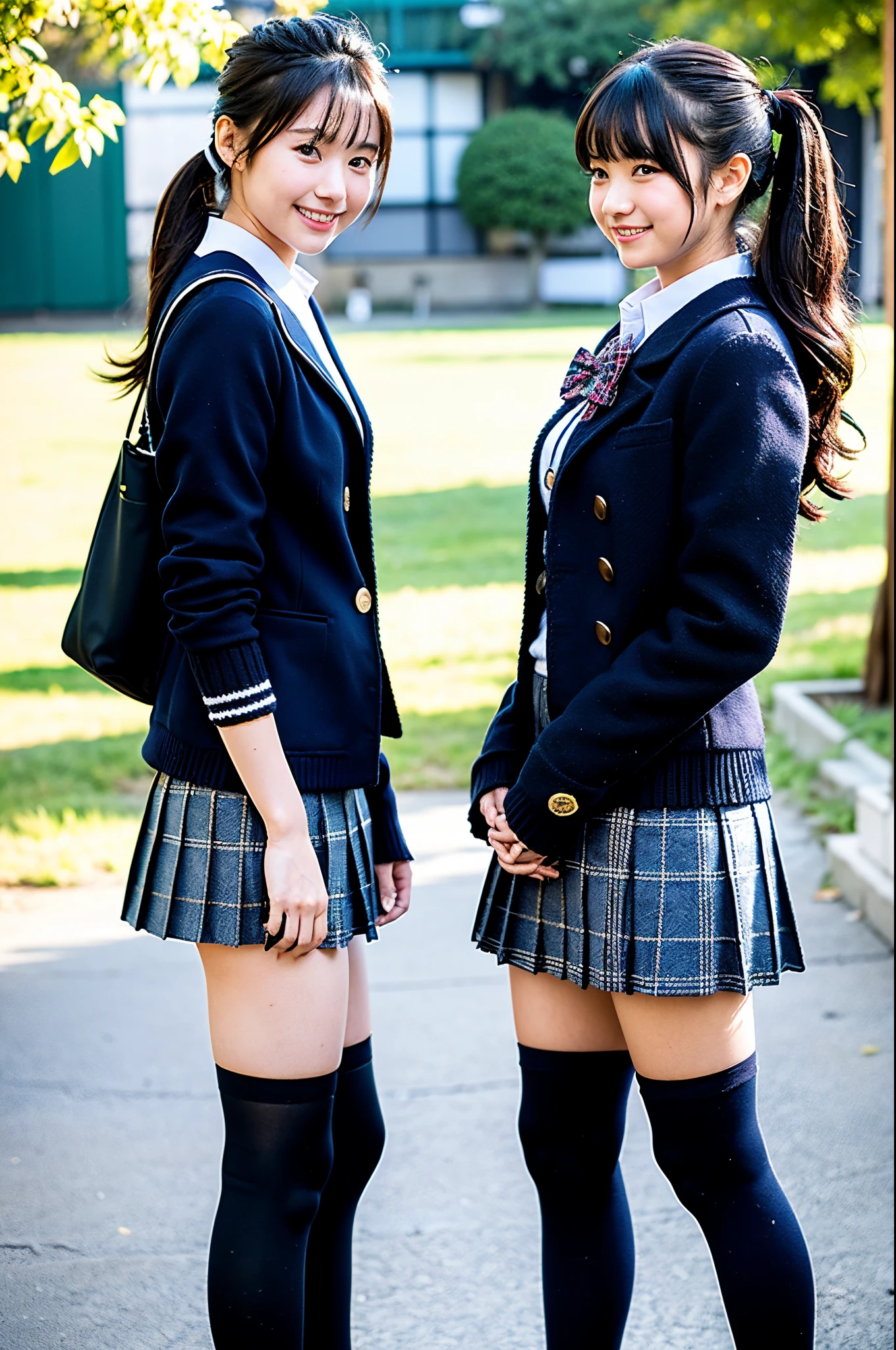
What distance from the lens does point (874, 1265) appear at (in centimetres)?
270

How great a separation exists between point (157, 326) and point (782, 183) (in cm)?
81

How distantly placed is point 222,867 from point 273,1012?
19cm

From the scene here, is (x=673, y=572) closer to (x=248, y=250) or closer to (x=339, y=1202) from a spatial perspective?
(x=248, y=250)

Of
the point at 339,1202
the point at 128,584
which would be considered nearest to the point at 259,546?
the point at 128,584

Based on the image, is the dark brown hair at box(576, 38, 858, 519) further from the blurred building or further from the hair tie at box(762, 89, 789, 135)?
the blurred building

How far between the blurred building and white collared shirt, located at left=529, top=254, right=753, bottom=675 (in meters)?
31.2

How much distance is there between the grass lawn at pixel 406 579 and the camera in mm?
5621

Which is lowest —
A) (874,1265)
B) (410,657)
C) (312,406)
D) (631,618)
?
(410,657)

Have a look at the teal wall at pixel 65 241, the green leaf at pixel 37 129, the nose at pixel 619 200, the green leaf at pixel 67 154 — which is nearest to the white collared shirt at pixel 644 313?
the nose at pixel 619 200

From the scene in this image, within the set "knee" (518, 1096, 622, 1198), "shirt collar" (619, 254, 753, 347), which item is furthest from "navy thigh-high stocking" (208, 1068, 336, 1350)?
"shirt collar" (619, 254, 753, 347)

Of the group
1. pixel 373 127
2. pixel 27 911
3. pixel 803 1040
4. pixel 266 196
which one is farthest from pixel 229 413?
pixel 27 911

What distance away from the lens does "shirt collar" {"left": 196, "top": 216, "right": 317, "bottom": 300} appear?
5.96 feet

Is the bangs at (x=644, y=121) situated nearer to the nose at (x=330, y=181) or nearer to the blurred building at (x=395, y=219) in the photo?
the nose at (x=330, y=181)

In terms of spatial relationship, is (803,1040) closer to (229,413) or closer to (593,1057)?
(593,1057)
